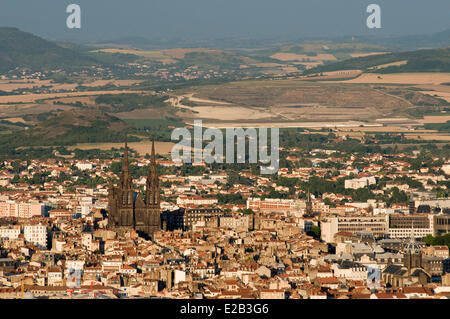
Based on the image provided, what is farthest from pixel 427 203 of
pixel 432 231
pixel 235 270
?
pixel 235 270

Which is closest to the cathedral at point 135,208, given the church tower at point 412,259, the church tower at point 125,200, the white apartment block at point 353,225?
the church tower at point 125,200

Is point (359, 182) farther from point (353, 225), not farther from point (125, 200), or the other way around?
point (125, 200)

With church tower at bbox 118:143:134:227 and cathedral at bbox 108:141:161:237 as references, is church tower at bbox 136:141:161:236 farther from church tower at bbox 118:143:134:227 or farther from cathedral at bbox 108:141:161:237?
church tower at bbox 118:143:134:227

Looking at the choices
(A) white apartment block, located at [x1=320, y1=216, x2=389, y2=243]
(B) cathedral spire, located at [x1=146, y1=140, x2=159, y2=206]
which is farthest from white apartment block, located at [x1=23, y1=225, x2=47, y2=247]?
(A) white apartment block, located at [x1=320, y1=216, x2=389, y2=243]

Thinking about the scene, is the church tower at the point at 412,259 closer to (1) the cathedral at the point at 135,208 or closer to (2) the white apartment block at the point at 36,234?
(1) the cathedral at the point at 135,208

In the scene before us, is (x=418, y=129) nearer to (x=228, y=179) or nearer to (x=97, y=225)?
(x=228, y=179)

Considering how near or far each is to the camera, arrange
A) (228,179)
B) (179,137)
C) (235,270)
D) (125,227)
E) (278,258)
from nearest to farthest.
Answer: (235,270), (278,258), (125,227), (228,179), (179,137)
